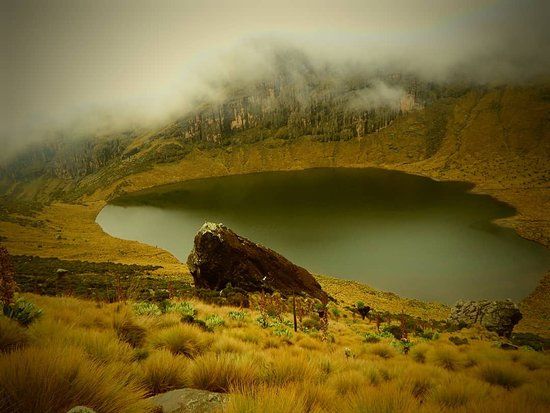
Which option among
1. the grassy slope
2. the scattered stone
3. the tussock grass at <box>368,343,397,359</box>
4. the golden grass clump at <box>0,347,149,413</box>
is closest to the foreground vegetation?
the golden grass clump at <box>0,347,149,413</box>

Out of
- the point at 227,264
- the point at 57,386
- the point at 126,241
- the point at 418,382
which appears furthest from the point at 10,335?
the point at 126,241

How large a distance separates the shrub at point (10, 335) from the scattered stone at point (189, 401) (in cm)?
175

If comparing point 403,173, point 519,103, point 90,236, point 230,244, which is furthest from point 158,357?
point 519,103

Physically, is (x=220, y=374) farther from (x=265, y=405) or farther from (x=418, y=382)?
(x=418, y=382)

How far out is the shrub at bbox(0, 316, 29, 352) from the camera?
356 cm

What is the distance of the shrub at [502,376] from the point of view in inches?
235

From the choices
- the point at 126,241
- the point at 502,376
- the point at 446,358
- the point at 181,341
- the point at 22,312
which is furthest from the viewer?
the point at 126,241

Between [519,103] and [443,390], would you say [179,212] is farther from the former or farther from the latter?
[519,103]

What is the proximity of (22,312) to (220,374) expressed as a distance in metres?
3.08

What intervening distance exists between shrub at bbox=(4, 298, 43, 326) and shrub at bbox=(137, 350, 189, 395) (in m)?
1.87

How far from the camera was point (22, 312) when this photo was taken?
4582mm

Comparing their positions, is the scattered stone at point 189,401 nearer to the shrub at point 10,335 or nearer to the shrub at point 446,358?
the shrub at point 10,335

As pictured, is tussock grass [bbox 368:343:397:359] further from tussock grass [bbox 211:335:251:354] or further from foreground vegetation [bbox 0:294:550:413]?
tussock grass [bbox 211:335:251:354]

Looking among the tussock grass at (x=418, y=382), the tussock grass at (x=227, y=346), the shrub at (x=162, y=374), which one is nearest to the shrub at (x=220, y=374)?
the shrub at (x=162, y=374)
